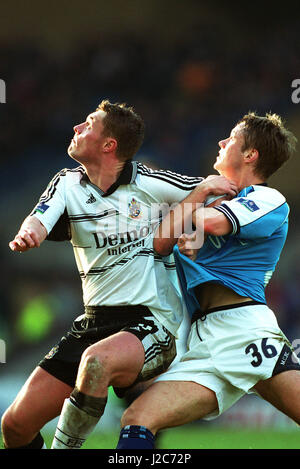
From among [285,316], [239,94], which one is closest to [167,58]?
[239,94]

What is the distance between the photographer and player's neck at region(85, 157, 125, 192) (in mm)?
3691

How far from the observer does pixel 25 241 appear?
3.18m

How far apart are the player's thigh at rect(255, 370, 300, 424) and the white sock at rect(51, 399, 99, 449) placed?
863 mm

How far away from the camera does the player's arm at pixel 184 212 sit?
344 cm

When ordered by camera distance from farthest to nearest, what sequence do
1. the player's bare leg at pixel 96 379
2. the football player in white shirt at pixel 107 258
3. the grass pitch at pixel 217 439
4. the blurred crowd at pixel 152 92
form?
the blurred crowd at pixel 152 92 → the grass pitch at pixel 217 439 → the football player in white shirt at pixel 107 258 → the player's bare leg at pixel 96 379

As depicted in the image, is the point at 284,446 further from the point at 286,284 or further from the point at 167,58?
the point at 167,58

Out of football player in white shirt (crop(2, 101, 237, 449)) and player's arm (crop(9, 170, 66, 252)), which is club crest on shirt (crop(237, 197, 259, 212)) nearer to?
football player in white shirt (crop(2, 101, 237, 449))

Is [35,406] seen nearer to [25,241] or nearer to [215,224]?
[25,241]

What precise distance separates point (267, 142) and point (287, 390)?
1.31 metres

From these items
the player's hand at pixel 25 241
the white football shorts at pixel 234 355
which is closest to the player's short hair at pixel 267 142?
the white football shorts at pixel 234 355

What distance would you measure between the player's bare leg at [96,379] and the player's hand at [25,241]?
1.85 ft

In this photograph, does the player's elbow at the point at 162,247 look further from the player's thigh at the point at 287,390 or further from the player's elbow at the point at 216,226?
the player's thigh at the point at 287,390

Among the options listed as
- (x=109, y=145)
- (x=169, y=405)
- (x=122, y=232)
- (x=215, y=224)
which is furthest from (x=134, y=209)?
(x=169, y=405)

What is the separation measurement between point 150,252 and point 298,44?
7569 millimetres
